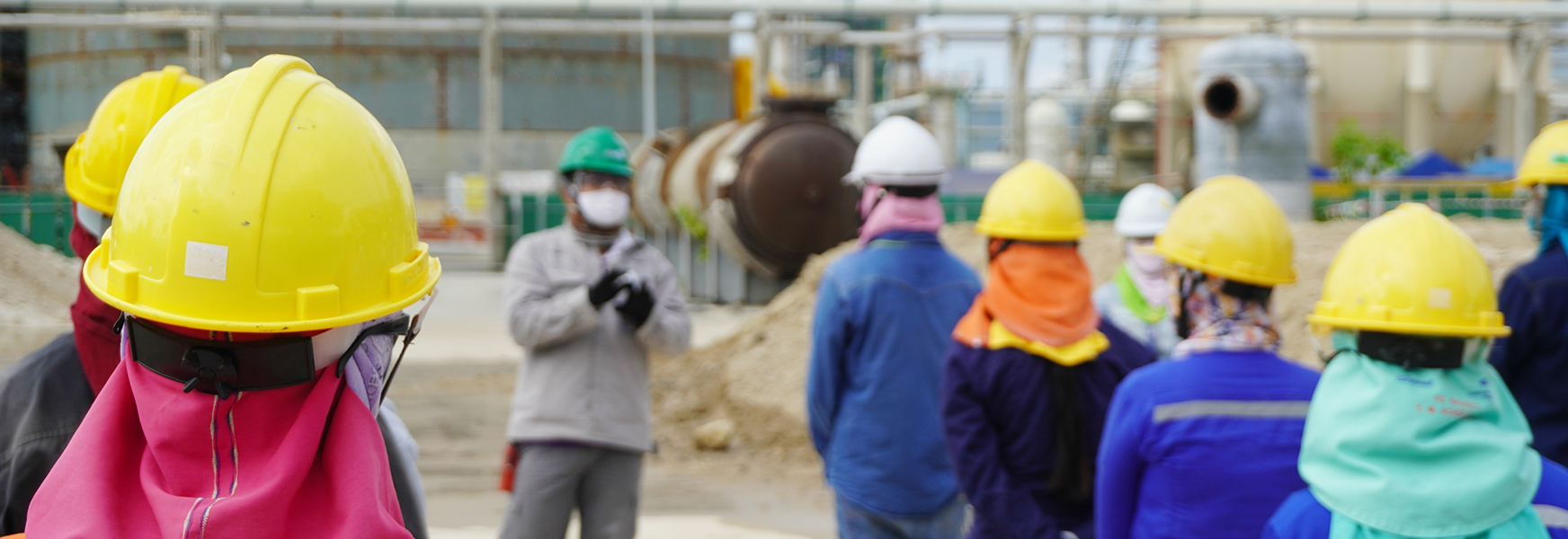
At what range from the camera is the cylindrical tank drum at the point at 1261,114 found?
12328mm

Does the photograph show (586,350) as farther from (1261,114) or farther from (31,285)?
(31,285)

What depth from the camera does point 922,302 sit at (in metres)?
4.05

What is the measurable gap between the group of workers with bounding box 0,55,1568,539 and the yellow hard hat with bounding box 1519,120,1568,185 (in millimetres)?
12

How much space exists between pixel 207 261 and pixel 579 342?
2917mm

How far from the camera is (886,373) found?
3984 millimetres

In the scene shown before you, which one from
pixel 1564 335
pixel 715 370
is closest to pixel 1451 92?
pixel 715 370

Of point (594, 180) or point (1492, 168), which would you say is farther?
point (1492, 168)

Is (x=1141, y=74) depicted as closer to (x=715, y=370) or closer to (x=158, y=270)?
(x=715, y=370)

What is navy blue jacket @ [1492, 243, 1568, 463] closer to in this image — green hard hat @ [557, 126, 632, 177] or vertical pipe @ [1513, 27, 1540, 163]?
green hard hat @ [557, 126, 632, 177]

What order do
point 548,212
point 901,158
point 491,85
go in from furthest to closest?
point 548,212, point 491,85, point 901,158

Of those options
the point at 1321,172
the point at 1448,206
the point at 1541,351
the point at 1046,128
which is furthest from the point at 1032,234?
the point at 1046,128

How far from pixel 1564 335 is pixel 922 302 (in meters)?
1.90

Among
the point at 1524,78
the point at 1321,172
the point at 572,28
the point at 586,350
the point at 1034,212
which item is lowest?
the point at 586,350

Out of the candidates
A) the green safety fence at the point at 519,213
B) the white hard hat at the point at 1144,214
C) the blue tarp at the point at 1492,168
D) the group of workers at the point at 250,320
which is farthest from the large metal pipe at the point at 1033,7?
the group of workers at the point at 250,320
